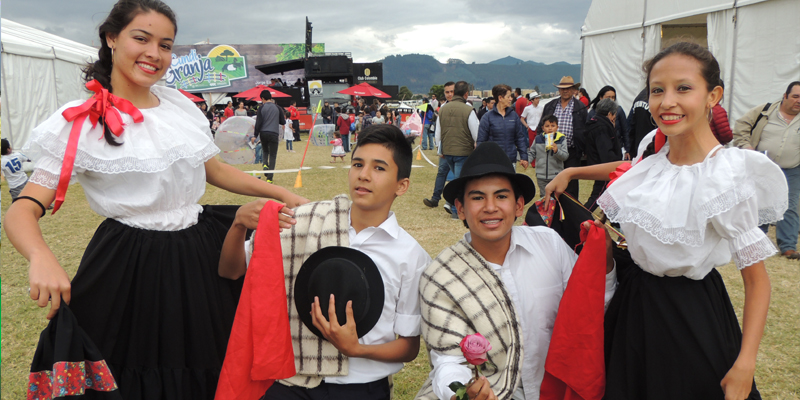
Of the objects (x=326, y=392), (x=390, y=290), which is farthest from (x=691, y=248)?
(x=326, y=392)

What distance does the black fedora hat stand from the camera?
212 centimetres

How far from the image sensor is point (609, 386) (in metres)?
1.89

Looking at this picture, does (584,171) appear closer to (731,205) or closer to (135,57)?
(731,205)

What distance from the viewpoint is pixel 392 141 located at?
2.15 m

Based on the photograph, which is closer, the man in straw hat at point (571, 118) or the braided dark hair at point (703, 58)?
the braided dark hair at point (703, 58)

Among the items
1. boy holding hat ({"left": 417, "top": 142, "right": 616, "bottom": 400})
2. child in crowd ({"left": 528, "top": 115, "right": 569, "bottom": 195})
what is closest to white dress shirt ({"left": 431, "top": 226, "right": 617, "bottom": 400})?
boy holding hat ({"left": 417, "top": 142, "right": 616, "bottom": 400})

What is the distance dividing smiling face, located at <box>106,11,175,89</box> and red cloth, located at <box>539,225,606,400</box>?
69.9 inches

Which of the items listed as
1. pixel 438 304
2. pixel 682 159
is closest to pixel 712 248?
pixel 682 159

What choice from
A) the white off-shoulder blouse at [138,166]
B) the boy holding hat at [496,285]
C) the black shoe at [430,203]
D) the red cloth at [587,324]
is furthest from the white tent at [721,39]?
the white off-shoulder blouse at [138,166]

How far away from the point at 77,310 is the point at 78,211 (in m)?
7.84

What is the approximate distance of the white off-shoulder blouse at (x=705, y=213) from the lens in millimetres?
1602

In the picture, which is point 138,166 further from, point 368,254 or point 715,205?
point 715,205

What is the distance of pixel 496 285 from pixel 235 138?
9.71 m

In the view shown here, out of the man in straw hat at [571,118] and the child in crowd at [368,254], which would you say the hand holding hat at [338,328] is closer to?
the child in crowd at [368,254]
